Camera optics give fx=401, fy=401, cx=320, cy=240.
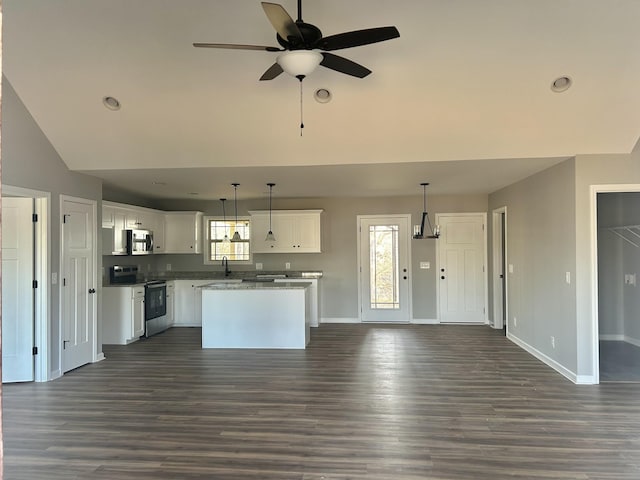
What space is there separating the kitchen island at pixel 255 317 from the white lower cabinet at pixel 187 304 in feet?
5.24

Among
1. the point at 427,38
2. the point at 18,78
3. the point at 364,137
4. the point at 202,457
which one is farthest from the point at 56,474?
the point at 427,38

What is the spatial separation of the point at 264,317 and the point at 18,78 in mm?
3964

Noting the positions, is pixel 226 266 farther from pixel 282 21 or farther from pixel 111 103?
pixel 282 21

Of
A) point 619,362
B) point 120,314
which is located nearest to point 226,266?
point 120,314

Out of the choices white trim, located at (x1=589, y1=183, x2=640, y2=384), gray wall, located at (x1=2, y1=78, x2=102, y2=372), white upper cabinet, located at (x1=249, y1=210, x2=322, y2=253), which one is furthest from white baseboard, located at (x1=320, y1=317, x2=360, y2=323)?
gray wall, located at (x1=2, y1=78, x2=102, y2=372)

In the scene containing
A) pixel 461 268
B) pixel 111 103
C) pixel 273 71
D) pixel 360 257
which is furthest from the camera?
pixel 360 257

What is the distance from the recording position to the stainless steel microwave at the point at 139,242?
21.4 feet

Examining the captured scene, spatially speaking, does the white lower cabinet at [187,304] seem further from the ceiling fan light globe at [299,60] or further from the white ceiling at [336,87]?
the ceiling fan light globe at [299,60]

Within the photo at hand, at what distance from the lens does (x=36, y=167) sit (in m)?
4.47

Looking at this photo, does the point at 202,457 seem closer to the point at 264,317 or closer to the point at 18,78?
the point at 264,317

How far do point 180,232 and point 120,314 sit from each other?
215 centimetres

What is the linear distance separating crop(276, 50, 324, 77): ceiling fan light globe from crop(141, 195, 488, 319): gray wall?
5.23m

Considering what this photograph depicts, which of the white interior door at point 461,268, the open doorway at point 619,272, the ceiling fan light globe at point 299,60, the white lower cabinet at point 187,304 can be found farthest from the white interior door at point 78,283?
the open doorway at point 619,272

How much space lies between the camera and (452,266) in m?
7.49
